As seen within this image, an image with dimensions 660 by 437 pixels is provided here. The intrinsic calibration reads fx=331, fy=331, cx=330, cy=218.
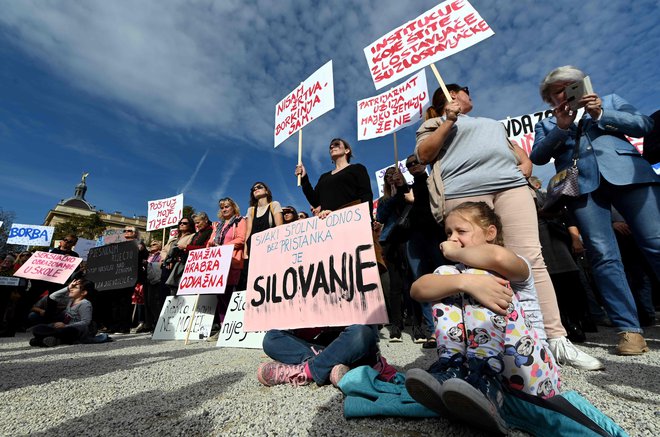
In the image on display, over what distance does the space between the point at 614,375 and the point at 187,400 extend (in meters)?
2.18

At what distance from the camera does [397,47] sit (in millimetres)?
3377

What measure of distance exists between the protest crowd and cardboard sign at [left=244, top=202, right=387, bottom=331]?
0.05ft

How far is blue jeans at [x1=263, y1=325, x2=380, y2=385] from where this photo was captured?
5.68ft

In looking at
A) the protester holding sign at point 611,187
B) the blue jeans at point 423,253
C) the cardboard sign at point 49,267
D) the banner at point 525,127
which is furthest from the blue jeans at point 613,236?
the cardboard sign at point 49,267

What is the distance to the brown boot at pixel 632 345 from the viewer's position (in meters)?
2.14

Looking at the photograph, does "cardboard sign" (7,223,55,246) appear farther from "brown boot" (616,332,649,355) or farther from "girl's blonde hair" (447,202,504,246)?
"brown boot" (616,332,649,355)

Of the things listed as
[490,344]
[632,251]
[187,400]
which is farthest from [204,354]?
[632,251]

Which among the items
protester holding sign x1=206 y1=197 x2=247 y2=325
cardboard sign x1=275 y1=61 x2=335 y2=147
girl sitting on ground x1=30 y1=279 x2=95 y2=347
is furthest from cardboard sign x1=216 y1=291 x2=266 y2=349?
cardboard sign x1=275 y1=61 x2=335 y2=147

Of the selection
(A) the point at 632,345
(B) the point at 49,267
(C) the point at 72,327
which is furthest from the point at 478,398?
(B) the point at 49,267

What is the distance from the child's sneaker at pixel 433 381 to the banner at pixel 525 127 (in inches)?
229

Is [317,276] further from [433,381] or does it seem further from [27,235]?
[27,235]

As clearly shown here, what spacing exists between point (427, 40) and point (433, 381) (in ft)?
9.99

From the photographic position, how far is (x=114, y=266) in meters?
5.82

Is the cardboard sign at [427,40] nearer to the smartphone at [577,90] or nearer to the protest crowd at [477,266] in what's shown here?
the protest crowd at [477,266]
